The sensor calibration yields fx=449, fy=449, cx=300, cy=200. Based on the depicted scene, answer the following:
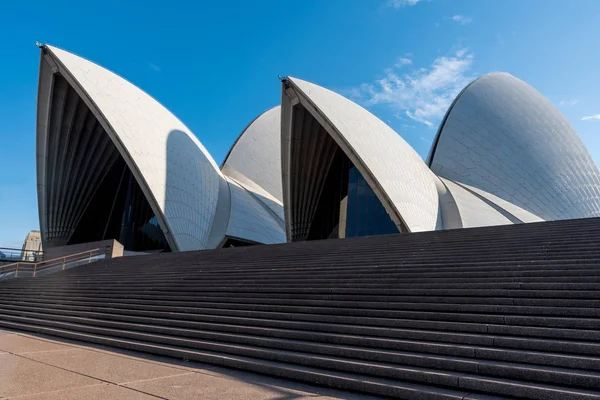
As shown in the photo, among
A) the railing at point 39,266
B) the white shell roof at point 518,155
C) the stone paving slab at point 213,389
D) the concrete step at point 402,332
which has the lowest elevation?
the stone paving slab at point 213,389

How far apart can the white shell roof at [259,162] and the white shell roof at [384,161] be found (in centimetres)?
895

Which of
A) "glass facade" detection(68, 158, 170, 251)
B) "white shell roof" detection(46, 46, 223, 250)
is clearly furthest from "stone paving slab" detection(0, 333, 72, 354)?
"glass facade" detection(68, 158, 170, 251)

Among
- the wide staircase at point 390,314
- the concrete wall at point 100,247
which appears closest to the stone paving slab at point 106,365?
the wide staircase at point 390,314

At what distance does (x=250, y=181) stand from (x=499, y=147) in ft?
48.2

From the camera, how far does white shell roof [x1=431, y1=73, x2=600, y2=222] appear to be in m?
22.5

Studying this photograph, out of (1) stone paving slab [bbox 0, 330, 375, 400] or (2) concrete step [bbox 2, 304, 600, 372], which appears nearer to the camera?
(1) stone paving slab [bbox 0, 330, 375, 400]

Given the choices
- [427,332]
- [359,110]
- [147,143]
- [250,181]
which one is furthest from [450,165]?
[427,332]

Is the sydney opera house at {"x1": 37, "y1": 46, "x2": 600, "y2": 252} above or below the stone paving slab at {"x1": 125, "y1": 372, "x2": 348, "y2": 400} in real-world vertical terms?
above

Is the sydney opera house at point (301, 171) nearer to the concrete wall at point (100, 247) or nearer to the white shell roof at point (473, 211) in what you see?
the white shell roof at point (473, 211)

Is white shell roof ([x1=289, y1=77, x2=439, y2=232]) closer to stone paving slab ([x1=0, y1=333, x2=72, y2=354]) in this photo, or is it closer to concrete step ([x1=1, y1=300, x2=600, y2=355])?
concrete step ([x1=1, y1=300, x2=600, y2=355])

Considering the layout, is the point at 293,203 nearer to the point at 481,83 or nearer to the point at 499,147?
the point at 499,147

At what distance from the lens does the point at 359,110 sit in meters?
21.6

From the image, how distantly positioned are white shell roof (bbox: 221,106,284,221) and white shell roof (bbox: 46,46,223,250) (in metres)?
4.53

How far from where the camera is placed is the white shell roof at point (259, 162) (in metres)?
28.4
